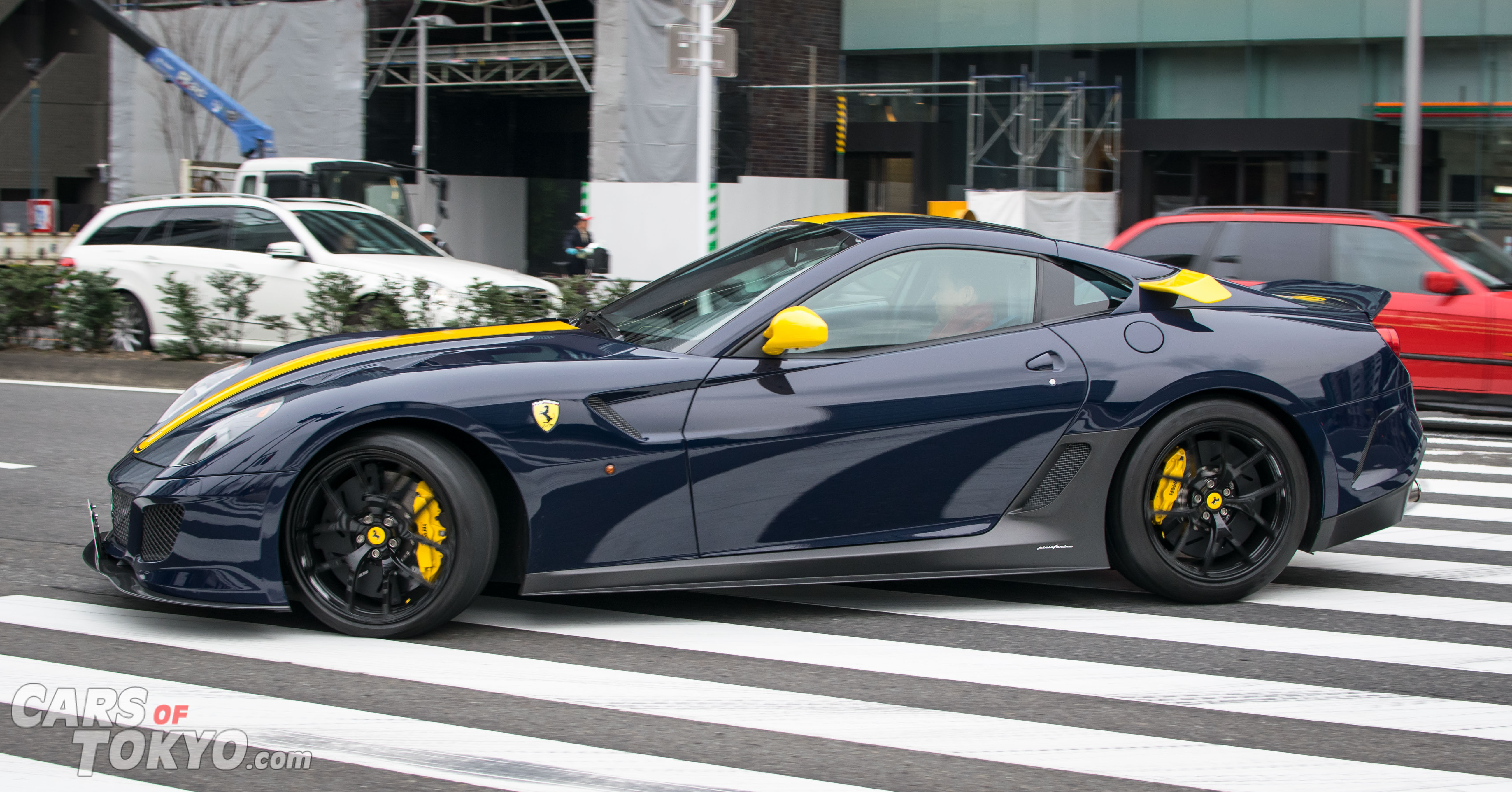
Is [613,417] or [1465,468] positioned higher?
[613,417]

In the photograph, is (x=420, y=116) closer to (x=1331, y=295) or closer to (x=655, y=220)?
(x=655, y=220)

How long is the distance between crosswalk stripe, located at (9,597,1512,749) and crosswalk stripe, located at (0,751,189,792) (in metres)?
0.85

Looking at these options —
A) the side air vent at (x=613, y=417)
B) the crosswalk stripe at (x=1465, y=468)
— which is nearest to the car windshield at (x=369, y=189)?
the crosswalk stripe at (x=1465, y=468)

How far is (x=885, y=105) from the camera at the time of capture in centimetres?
2652

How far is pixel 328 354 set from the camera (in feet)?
15.8

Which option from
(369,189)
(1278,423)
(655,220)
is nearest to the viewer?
(1278,423)

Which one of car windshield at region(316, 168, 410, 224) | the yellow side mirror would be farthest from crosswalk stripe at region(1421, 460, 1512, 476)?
car windshield at region(316, 168, 410, 224)

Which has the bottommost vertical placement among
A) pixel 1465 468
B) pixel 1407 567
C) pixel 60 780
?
pixel 60 780

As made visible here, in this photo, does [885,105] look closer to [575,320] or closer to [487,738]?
[575,320]

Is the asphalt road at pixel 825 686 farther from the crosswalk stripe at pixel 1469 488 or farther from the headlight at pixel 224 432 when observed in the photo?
the crosswalk stripe at pixel 1469 488

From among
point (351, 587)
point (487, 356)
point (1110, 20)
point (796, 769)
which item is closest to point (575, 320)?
point (487, 356)

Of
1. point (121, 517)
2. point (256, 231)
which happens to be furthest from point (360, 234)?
point (121, 517)

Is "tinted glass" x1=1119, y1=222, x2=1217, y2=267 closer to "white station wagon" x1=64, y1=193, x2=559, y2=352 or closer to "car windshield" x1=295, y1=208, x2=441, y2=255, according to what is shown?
"white station wagon" x1=64, y1=193, x2=559, y2=352

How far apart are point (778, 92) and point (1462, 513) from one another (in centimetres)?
2083
